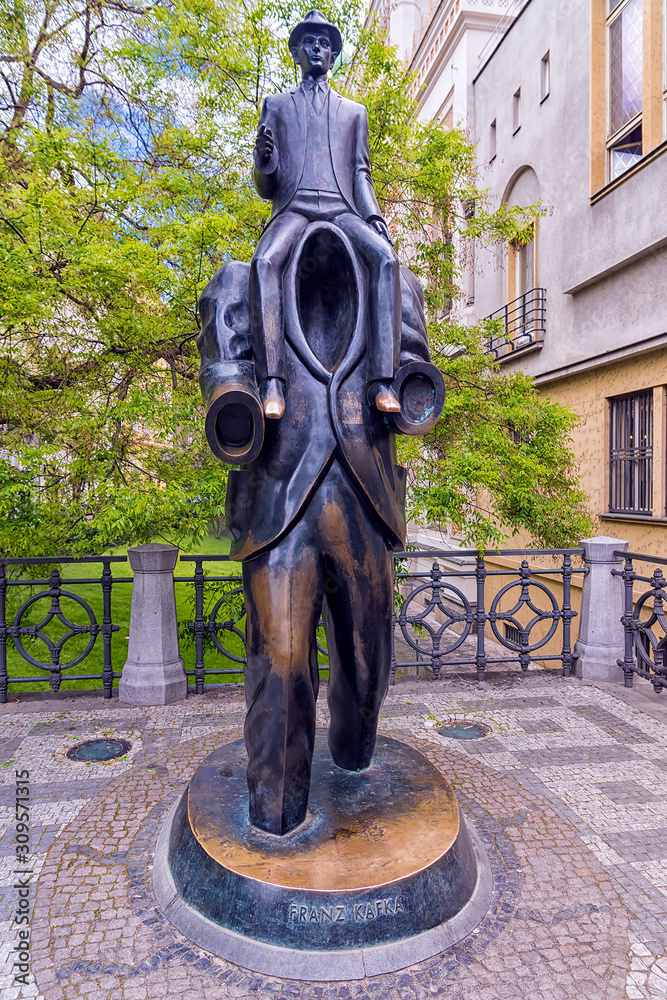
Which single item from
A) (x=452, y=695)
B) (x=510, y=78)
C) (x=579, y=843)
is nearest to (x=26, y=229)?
(x=452, y=695)

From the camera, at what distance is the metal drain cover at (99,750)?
4746mm

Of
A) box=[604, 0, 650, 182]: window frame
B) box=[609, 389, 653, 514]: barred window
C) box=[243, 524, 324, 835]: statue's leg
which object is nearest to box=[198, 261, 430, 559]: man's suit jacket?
box=[243, 524, 324, 835]: statue's leg

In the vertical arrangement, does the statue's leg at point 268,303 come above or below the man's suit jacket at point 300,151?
below

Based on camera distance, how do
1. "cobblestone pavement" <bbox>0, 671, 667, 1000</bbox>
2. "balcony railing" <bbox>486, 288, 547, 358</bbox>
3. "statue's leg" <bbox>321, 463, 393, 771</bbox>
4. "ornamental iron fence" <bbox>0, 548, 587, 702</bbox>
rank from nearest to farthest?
"cobblestone pavement" <bbox>0, 671, 667, 1000</bbox>
"statue's leg" <bbox>321, 463, 393, 771</bbox>
"ornamental iron fence" <bbox>0, 548, 587, 702</bbox>
"balcony railing" <bbox>486, 288, 547, 358</bbox>

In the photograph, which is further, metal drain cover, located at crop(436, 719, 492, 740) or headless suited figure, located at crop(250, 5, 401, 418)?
metal drain cover, located at crop(436, 719, 492, 740)

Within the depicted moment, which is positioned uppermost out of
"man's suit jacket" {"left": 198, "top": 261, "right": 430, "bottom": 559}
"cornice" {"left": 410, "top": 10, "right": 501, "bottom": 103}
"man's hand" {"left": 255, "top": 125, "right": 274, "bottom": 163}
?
"cornice" {"left": 410, "top": 10, "right": 501, "bottom": 103}

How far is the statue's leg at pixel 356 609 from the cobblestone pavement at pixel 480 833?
1.03 m

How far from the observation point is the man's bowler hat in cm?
317

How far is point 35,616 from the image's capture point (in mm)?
9484

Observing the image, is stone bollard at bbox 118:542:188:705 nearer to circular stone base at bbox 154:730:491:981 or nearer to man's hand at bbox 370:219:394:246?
circular stone base at bbox 154:730:491:981

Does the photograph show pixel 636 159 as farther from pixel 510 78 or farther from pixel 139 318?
pixel 139 318

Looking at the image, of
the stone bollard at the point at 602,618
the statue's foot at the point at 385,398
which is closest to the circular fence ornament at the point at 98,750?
the statue's foot at the point at 385,398

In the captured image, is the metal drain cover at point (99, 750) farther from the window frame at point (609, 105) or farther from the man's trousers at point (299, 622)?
the window frame at point (609, 105)

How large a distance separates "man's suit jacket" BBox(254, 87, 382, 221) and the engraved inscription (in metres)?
2.94
